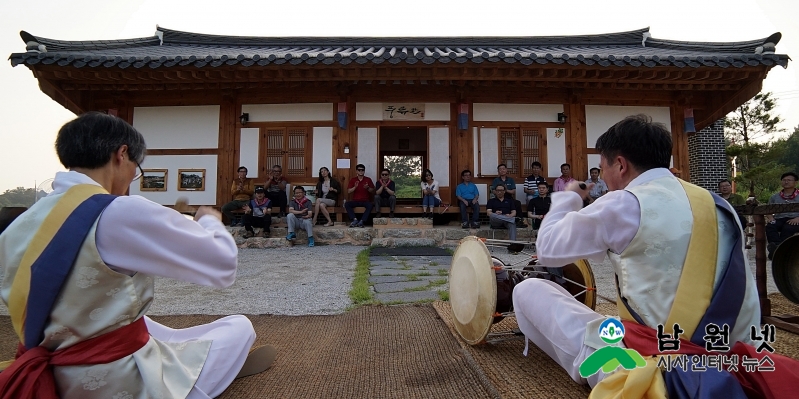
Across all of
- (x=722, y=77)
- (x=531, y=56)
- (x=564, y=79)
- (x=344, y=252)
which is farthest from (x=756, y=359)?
(x=722, y=77)

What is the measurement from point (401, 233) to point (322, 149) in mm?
2399

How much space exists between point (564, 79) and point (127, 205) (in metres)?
7.49

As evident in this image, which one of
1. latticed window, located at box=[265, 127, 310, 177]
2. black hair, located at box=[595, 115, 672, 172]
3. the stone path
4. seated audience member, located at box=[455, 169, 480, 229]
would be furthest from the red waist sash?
latticed window, located at box=[265, 127, 310, 177]

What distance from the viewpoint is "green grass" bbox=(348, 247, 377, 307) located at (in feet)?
12.1

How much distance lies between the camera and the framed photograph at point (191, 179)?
8117 millimetres

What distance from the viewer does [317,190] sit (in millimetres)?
7820

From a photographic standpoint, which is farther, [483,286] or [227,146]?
[227,146]

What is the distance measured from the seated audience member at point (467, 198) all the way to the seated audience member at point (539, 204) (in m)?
0.97

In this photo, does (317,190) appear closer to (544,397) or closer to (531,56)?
(531,56)

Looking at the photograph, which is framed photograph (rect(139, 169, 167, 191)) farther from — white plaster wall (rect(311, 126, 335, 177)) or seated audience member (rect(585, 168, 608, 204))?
seated audience member (rect(585, 168, 608, 204))

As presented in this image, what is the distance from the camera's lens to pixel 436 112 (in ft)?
26.7

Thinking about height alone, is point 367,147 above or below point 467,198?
above

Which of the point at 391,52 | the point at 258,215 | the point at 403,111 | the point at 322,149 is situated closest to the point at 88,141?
the point at 258,215

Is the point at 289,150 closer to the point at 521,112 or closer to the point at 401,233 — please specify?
the point at 401,233
